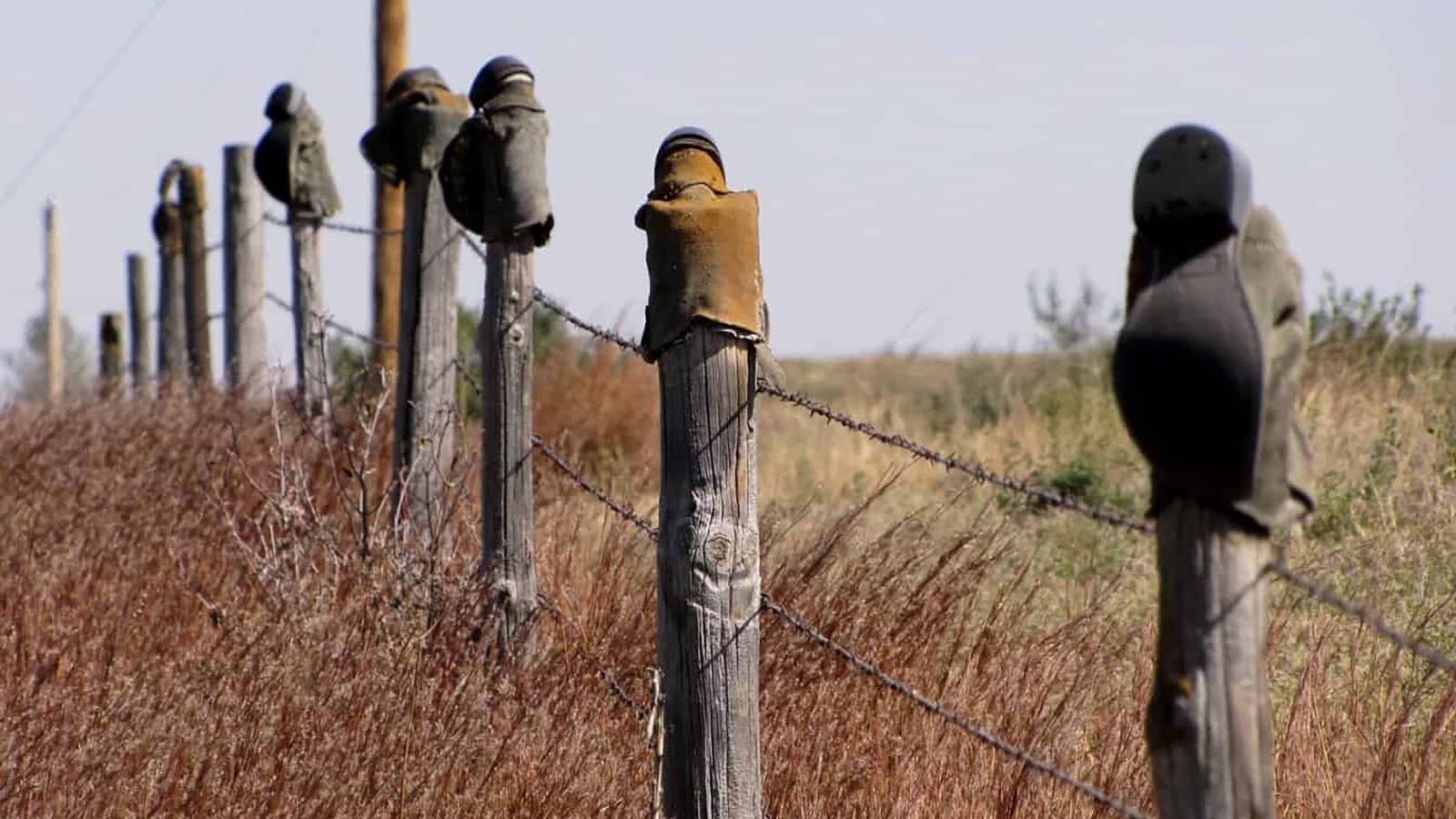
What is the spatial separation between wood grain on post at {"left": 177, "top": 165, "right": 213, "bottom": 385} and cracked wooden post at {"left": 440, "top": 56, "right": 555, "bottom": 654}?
6956mm

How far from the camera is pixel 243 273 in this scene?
10.9 metres

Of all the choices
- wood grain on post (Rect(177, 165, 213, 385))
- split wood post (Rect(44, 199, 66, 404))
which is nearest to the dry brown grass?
wood grain on post (Rect(177, 165, 213, 385))

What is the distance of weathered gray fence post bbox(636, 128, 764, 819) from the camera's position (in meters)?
3.87

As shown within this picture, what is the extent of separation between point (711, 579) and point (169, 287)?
33.6ft

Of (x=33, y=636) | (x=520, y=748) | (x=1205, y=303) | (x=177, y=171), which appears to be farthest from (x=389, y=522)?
(x=177, y=171)

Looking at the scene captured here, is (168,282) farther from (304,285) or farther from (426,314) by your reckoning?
(426,314)

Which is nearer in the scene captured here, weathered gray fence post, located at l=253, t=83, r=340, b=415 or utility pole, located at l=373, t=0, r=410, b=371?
weathered gray fence post, located at l=253, t=83, r=340, b=415

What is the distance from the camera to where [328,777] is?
403 cm

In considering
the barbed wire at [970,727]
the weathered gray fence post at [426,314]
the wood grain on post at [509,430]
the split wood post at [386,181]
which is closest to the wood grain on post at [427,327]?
the weathered gray fence post at [426,314]

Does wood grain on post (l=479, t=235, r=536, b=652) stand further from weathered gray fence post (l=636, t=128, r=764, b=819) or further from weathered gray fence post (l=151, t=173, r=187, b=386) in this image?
weathered gray fence post (l=151, t=173, r=187, b=386)

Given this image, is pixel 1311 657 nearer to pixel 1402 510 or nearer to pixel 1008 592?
pixel 1008 592

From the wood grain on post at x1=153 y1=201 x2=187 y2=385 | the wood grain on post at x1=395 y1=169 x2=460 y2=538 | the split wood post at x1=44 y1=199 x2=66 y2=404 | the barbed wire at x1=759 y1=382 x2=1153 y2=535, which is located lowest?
the split wood post at x1=44 y1=199 x2=66 y2=404

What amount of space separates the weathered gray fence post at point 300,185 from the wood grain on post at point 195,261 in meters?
2.66

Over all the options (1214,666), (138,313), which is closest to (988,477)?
(1214,666)
